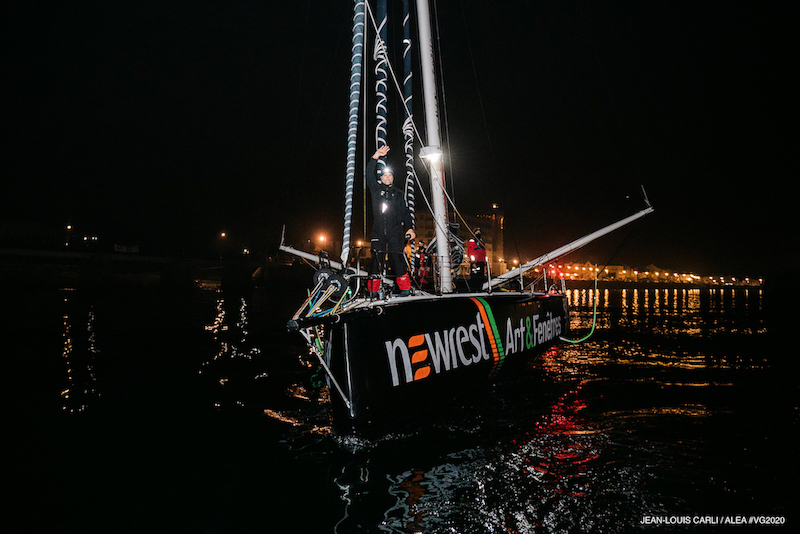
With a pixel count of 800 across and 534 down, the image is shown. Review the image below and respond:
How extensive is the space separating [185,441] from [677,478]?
5.31 m

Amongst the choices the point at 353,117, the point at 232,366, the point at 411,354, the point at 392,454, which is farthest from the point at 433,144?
the point at 232,366

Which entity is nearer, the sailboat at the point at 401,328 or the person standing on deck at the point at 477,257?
the sailboat at the point at 401,328

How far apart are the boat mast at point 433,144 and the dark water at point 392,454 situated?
2.56 meters

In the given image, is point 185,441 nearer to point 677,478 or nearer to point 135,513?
point 135,513

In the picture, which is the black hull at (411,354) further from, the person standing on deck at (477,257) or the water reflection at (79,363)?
the water reflection at (79,363)

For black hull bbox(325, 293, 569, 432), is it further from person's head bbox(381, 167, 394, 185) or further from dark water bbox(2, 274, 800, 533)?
person's head bbox(381, 167, 394, 185)

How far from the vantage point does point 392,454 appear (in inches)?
179

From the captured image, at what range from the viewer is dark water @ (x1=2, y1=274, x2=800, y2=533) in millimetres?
3408

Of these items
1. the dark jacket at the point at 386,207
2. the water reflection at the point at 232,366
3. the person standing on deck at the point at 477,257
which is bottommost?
the water reflection at the point at 232,366

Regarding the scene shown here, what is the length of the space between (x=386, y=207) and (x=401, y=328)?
1.69m

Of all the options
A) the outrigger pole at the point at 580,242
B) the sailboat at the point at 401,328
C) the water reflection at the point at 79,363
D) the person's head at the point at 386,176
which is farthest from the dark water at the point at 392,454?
the person's head at the point at 386,176

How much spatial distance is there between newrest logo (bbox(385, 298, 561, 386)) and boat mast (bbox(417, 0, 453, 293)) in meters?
1.19

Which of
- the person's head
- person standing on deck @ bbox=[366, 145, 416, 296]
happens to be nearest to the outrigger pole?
person standing on deck @ bbox=[366, 145, 416, 296]

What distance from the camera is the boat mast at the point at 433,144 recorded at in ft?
24.4
